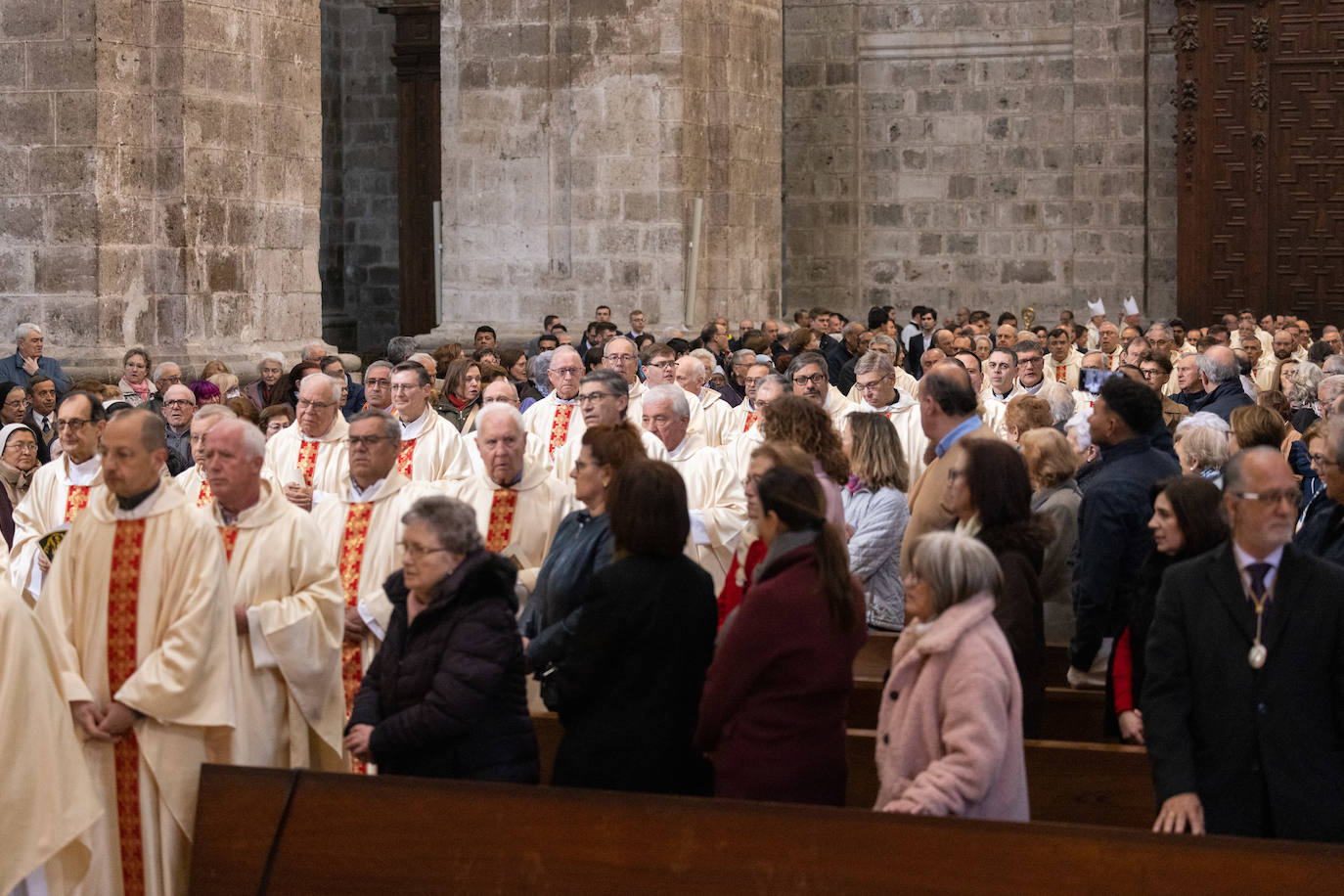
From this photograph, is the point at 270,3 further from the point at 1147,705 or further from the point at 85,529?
the point at 1147,705

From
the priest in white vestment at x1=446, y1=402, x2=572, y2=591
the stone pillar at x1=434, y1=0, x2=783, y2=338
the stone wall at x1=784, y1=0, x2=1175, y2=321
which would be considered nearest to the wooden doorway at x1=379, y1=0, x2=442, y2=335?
the stone wall at x1=784, y1=0, x2=1175, y2=321

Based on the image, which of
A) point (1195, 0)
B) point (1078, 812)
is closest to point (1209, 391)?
point (1078, 812)

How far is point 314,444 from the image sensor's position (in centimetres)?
819

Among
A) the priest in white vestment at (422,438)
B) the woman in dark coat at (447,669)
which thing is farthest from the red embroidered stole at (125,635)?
the priest in white vestment at (422,438)

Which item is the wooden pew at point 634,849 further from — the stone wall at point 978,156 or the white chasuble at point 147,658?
the stone wall at point 978,156

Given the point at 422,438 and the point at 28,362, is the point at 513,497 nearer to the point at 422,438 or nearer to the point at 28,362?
the point at 422,438

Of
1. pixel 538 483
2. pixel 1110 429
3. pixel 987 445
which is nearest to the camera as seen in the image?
pixel 987 445

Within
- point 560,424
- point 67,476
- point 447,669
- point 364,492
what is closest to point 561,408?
point 560,424

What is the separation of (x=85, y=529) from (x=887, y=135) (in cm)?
1748

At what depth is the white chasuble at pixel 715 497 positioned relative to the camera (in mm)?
7820

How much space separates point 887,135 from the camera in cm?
2189

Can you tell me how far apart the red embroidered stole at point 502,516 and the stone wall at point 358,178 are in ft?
51.3

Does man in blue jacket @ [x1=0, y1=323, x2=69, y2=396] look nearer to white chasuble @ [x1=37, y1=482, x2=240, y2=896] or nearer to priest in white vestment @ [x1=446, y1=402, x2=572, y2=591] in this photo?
priest in white vestment @ [x1=446, y1=402, x2=572, y2=591]

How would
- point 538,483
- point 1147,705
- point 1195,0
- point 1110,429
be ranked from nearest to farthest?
point 1147,705
point 1110,429
point 538,483
point 1195,0
